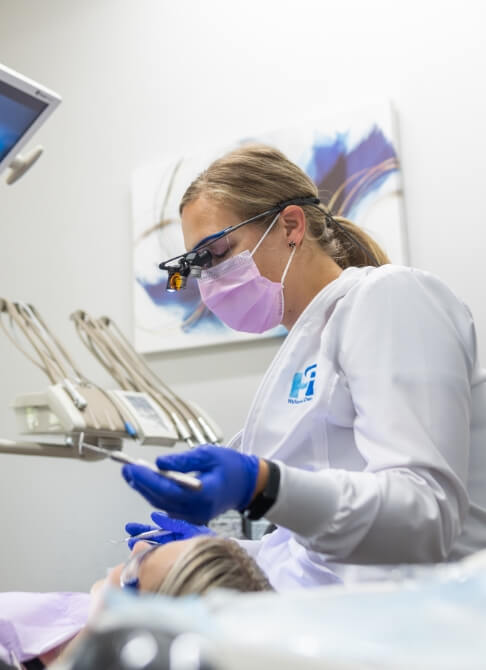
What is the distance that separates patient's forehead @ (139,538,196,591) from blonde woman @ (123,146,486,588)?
54 millimetres

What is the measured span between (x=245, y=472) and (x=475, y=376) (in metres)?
0.47

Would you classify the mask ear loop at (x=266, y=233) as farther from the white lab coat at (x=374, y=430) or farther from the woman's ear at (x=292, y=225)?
the white lab coat at (x=374, y=430)

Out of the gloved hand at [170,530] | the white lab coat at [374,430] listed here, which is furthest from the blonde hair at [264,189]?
the gloved hand at [170,530]

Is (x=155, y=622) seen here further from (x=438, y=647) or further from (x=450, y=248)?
(x=450, y=248)

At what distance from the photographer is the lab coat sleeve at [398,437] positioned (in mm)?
1016

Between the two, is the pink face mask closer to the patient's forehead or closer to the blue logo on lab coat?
the blue logo on lab coat

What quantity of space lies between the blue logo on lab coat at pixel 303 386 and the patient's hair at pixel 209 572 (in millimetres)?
319

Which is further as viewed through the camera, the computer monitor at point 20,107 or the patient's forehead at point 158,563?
the computer monitor at point 20,107

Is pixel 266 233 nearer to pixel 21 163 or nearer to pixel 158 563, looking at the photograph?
pixel 21 163

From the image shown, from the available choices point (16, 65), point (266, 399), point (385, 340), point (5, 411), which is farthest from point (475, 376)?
point (16, 65)

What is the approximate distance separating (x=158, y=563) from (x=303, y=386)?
0.40 m

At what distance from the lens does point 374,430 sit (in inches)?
43.5

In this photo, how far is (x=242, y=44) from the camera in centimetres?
267

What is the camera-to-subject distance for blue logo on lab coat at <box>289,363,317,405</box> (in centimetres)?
128
